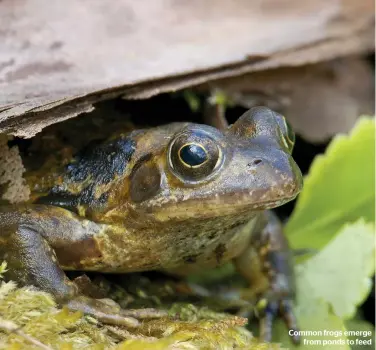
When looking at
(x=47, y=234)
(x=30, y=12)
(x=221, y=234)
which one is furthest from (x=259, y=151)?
(x=30, y=12)

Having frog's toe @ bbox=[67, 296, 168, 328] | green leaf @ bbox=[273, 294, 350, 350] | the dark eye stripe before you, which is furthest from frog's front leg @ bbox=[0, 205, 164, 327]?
green leaf @ bbox=[273, 294, 350, 350]

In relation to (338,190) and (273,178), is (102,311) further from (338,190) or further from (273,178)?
(338,190)

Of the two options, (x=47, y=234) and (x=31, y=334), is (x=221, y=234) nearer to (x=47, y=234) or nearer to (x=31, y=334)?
(x=47, y=234)

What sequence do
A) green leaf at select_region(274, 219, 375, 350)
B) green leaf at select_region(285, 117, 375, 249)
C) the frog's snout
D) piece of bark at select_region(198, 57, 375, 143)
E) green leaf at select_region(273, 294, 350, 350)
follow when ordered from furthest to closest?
piece of bark at select_region(198, 57, 375, 143) → green leaf at select_region(285, 117, 375, 249) → green leaf at select_region(274, 219, 375, 350) → green leaf at select_region(273, 294, 350, 350) → the frog's snout

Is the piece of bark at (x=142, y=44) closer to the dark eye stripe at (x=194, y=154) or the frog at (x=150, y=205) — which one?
the frog at (x=150, y=205)

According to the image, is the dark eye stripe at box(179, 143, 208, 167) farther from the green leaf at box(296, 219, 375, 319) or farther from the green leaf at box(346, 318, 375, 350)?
the green leaf at box(346, 318, 375, 350)

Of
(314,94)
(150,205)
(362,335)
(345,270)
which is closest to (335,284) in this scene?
(345,270)
